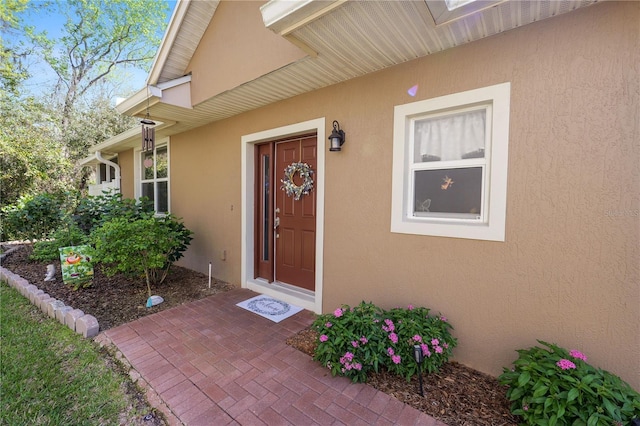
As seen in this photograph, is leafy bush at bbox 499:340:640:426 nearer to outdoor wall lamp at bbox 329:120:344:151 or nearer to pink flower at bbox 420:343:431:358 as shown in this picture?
pink flower at bbox 420:343:431:358

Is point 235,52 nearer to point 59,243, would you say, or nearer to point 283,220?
point 283,220

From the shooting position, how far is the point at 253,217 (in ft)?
14.8

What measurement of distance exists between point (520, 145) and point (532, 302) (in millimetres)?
1276

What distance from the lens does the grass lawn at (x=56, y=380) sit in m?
1.99

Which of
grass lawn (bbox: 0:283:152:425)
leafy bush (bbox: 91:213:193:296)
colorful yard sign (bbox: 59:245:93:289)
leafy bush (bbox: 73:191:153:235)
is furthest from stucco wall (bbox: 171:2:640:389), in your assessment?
leafy bush (bbox: 73:191:153:235)

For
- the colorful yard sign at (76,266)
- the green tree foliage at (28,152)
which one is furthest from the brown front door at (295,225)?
the green tree foliage at (28,152)

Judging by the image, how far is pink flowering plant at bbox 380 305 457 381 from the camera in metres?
2.28

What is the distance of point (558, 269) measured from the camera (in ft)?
7.00

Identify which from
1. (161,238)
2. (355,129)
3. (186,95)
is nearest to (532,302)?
(355,129)

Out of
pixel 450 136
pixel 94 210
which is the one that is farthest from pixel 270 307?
pixel 94 210

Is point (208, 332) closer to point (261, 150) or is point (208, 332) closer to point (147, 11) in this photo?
point (261, 150)

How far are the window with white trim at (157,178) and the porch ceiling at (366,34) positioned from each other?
108 inches

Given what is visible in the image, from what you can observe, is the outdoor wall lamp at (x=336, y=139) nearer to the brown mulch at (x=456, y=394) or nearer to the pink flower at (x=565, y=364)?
the brown mulch at (x=456, y=394)

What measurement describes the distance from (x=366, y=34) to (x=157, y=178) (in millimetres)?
6021
